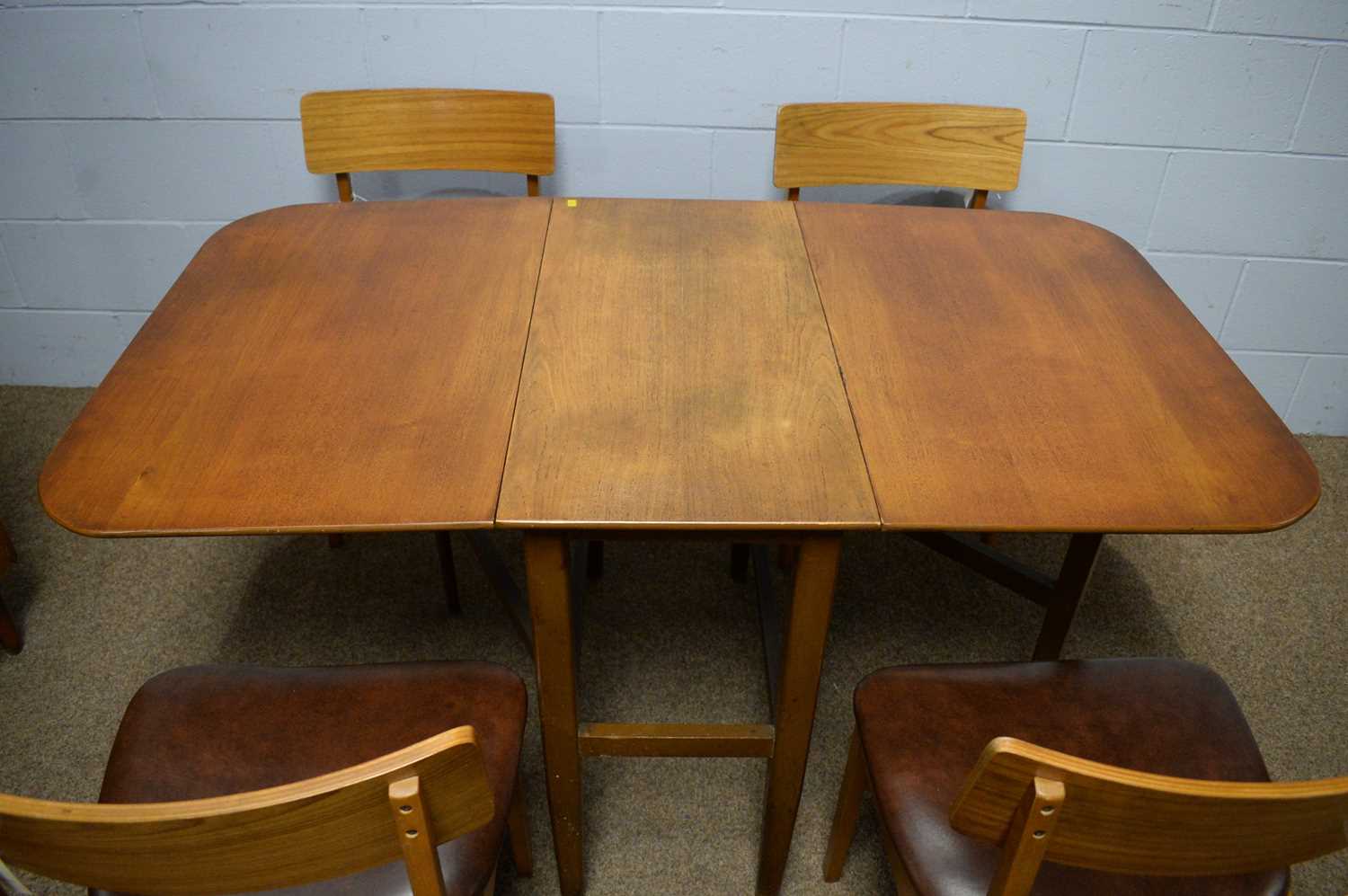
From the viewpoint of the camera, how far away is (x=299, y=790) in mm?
685

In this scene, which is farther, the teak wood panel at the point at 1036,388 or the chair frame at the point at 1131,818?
the teak wood panel at the point at 1036,388

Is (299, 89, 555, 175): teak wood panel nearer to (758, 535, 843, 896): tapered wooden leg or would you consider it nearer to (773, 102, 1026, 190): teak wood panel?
(773, 102, 1026, 190): teak wood panel

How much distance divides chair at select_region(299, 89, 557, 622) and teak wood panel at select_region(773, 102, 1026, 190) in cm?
49

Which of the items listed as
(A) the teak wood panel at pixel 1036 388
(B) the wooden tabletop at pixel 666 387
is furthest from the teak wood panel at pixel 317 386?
(A) the teak wood panel at pixel 1036 388

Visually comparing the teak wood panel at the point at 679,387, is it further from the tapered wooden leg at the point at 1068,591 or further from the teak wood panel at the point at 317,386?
the tapered wooden leg at the point at 1068,591

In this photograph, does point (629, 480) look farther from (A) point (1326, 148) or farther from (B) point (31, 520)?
(A) point (1326, 148)

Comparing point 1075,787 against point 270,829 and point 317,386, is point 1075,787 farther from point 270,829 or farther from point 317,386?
point 317,386

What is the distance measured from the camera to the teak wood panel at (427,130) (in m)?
1.78

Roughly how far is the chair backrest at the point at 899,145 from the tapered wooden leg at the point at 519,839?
1207 millimetres

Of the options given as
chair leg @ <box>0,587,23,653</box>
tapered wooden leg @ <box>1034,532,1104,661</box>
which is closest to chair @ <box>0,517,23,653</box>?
chair leg @ <box>0,587,23,653</box>

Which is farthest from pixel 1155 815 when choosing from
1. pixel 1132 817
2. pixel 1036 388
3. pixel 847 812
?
pixel 847 812

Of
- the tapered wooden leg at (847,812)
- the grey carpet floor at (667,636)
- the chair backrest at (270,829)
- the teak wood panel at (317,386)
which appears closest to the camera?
the chair backrest at (270,829)

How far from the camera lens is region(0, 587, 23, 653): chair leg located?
180 centimetres

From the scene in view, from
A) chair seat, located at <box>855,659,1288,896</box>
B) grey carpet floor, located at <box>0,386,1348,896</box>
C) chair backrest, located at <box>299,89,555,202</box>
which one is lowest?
grey carpet floor, located at <box>0,386,1348,896</box>
